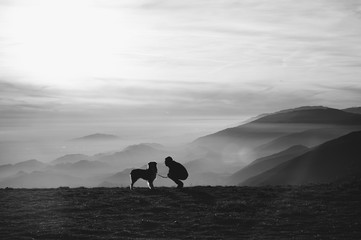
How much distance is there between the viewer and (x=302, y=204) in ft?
94.9

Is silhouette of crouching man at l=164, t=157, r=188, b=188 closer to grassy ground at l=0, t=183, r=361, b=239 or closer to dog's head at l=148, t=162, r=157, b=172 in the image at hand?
dog's head at l=148, t=162, r=157, b=172

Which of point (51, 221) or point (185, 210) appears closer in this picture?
point (51, 221)

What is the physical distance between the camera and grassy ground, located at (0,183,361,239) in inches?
938

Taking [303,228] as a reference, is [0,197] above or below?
above

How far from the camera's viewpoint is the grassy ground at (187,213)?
23.8m

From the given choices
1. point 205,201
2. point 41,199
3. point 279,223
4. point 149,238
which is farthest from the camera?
point 41,199

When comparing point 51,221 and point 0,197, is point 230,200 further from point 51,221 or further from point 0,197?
point 0,197

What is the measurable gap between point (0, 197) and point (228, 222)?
16.4 metres

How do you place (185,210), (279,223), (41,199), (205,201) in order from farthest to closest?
(41,199)
(205,201)
(185,210)
(279,223)

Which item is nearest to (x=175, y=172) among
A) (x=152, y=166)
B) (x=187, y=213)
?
(x=152, y=166)

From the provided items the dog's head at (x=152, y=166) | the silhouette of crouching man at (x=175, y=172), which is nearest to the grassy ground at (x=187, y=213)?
the silhouette of crouching man at (x=175, y=172)

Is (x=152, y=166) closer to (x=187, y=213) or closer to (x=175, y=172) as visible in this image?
(x=175, y=172)

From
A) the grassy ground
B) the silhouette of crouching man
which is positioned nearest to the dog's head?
the silhouette of crouching man

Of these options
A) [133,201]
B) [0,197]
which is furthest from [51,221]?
[0,197]
